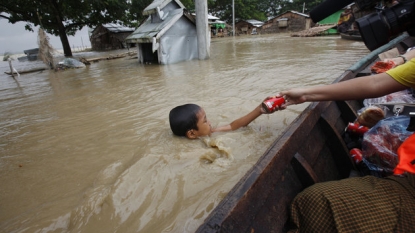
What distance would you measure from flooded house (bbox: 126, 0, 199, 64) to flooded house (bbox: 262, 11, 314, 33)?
2582 centimetres

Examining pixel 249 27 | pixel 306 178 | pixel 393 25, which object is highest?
pixel 249 27

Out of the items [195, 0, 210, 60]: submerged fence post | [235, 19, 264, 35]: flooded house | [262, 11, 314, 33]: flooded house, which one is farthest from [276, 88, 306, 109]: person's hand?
[235, 19, 264, 35]: flooded house

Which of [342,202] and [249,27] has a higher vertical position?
[249,27]

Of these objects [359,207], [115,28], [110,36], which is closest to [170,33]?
[359,207]

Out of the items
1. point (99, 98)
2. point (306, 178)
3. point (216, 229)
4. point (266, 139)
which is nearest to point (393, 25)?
point (306, 178)

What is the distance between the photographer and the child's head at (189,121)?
2719 mm

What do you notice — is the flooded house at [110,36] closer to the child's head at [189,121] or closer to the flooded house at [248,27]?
the flooded house at [248,27]

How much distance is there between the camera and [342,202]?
48.0 inches

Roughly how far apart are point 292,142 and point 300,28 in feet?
116

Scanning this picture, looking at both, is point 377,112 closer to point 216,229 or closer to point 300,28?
point 216,229

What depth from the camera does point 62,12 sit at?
16.4 m

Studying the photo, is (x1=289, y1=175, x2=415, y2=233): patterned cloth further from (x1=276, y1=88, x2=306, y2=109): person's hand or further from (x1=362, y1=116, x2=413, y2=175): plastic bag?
(x1=276, y1=88, x2=306, y2=109): person's hand

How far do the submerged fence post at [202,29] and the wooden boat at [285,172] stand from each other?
336 inches

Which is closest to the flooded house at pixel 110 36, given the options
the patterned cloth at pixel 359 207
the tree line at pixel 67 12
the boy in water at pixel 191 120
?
the tree line at pixel 67 12
